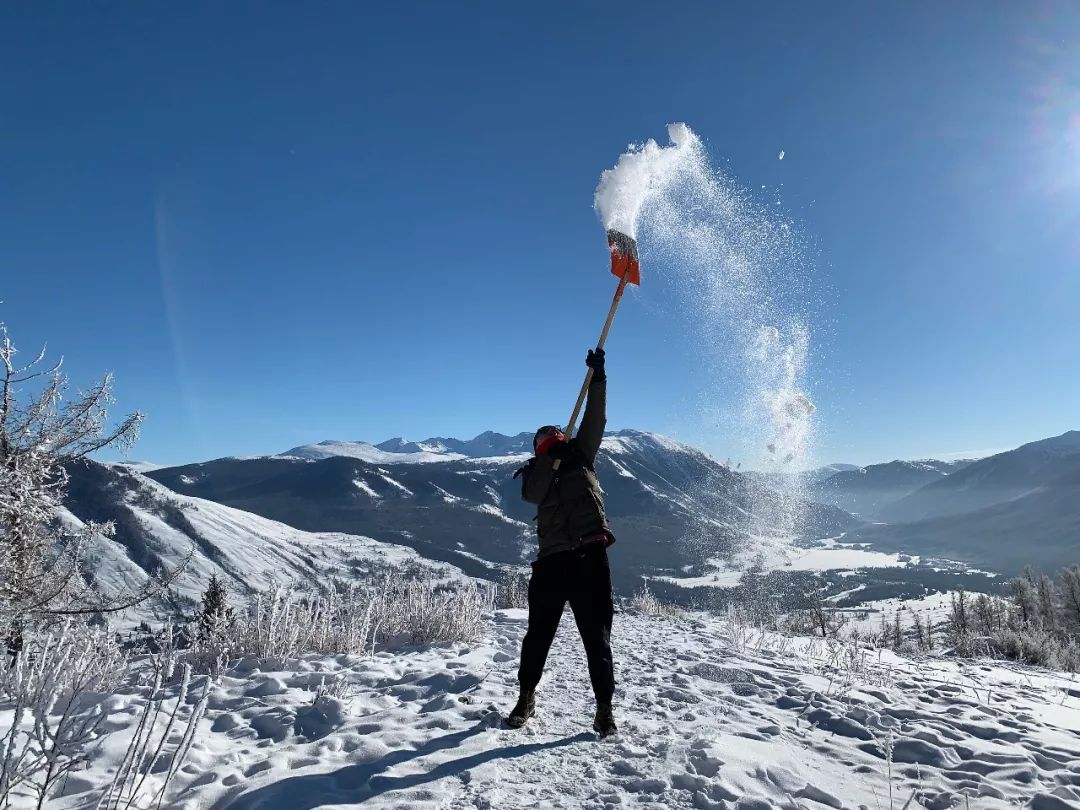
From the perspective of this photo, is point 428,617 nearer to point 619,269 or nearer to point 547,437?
point 547,437

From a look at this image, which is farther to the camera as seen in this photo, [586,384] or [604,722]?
[586,384]

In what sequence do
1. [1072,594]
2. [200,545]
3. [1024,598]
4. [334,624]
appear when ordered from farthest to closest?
[200,545]
[1024,598]
[1072,594]
[334,624]

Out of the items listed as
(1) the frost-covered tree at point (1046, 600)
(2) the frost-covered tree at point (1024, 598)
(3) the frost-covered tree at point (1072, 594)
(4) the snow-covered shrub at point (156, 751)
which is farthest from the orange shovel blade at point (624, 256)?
(2) the frost-covered tree at point (1024, 598)

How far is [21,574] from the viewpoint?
21.3 ft

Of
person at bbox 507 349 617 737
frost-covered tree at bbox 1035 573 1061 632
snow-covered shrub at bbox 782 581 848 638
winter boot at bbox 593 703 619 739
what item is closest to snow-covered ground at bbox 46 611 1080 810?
winter boot at bbox 593 703 619 739

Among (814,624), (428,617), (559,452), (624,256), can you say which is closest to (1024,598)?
(814,624)

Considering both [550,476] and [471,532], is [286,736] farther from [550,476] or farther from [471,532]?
[471,532]

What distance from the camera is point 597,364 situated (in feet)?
16.5

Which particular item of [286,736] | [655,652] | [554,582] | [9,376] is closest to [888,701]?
[655,652]

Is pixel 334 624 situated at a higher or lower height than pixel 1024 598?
higher

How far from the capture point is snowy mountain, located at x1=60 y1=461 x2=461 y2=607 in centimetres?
9712

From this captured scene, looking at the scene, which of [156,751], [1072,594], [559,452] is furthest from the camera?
[1072,594]

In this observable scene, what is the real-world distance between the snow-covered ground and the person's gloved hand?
2.07m

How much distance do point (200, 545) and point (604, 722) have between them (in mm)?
128220
